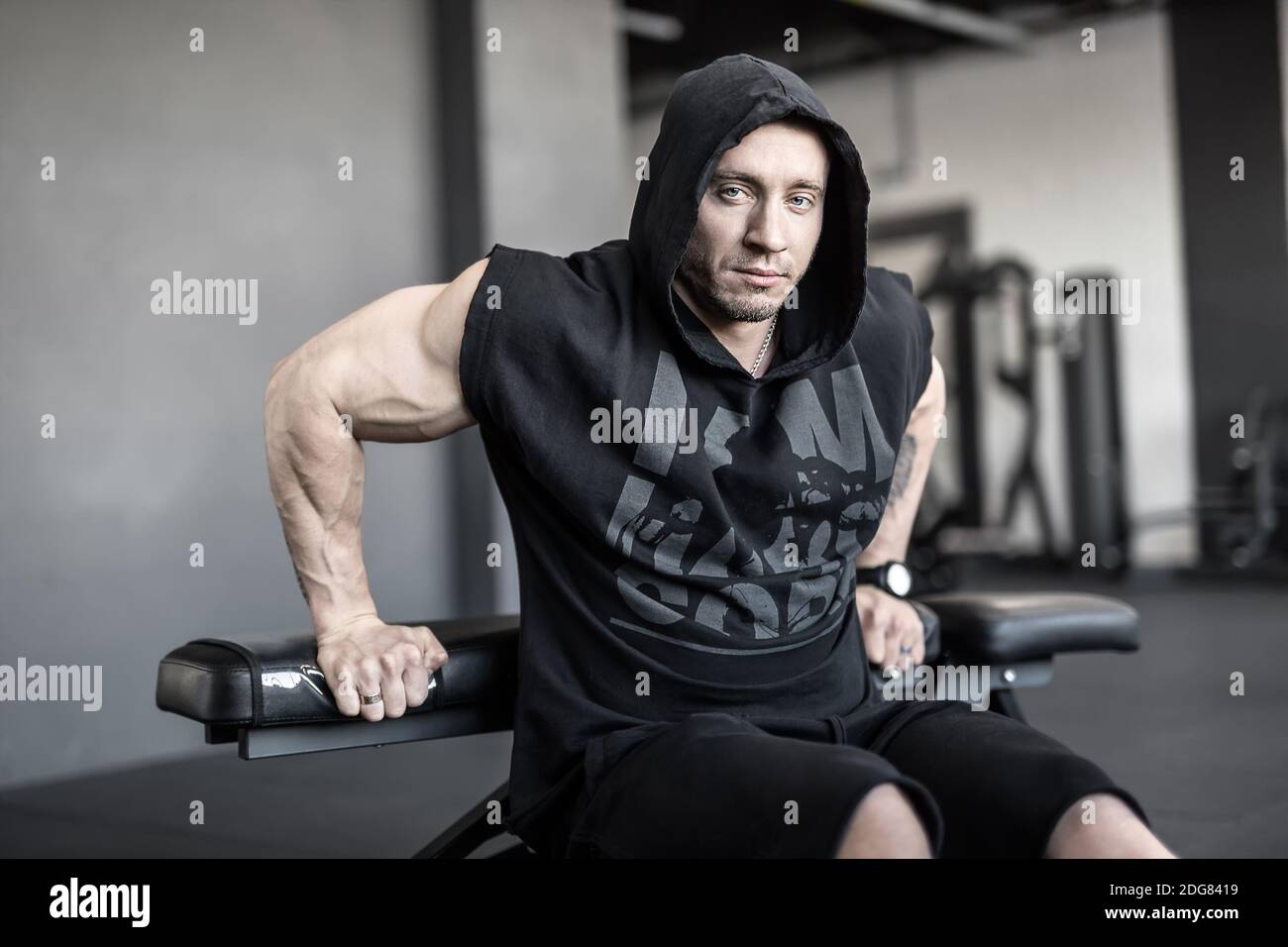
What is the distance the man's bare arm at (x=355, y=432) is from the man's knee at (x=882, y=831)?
60 cm

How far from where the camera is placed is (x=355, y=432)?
1.60 m

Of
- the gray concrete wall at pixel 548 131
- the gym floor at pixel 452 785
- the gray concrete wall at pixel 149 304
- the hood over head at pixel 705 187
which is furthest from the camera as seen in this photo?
the gray concrete wall at pixel 548 131

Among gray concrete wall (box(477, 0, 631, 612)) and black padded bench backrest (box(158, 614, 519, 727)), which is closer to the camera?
black padded bench backrest (box(158, 614, 519, 727))

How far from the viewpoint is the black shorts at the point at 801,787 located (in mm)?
1222

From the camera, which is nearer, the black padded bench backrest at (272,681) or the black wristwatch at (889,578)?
the black padded bench backrest at (272,681)

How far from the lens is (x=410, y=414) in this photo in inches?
60.7

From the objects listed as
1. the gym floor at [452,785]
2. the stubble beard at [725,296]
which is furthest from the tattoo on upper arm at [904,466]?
the gym floor at [452,785]

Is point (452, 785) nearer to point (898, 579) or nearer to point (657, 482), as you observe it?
point (898, 579)

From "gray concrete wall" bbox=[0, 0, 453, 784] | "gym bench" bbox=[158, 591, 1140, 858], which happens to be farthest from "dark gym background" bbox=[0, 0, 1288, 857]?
"gym bench" bbox=[158, 591, 1140, 858]

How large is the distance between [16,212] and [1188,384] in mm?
6319

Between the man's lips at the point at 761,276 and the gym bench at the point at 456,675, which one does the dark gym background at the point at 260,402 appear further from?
the man's lips at the point at 761,276

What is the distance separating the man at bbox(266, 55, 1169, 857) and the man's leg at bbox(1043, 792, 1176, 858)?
113 millimetres

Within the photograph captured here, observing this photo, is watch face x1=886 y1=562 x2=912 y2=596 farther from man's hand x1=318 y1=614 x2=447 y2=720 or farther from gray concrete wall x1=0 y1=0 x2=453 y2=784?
gray concrete wall x1=0 y1=0 x2=453 y2=784

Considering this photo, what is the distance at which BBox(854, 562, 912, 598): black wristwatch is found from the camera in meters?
1.85
